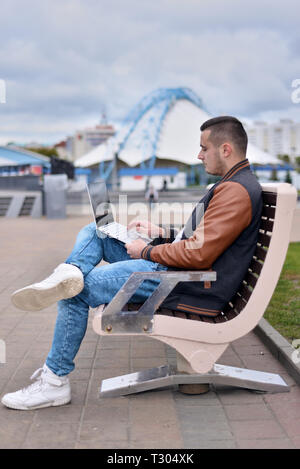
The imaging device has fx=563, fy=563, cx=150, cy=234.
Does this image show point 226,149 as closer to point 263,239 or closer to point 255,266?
point 263,239

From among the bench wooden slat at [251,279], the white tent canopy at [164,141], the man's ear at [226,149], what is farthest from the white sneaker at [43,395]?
the white tent canopy at [164,141]

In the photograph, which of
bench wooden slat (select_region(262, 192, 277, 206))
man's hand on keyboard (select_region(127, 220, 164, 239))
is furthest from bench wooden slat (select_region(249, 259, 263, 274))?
man's hand on keyboard (select_region(127, 220, 164, 239))

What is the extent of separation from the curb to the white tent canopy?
229ft

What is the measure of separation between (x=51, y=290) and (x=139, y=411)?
0.83m

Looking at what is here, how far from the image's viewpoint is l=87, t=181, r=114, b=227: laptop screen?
3.35 meters

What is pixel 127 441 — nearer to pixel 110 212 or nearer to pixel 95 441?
pixel 95 441

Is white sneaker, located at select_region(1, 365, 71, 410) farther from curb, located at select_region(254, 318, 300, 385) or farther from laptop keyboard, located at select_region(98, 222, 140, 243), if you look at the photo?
curb, located at select_region(254, 318, 300, 385)

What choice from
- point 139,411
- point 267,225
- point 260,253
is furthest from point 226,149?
point 139,411

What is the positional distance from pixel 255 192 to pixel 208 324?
2.44 feet

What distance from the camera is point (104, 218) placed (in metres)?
3.46

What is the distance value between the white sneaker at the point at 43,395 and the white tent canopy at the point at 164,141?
234ft

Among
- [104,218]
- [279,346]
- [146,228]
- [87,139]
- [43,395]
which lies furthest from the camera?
[87,139]

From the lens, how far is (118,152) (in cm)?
7638
